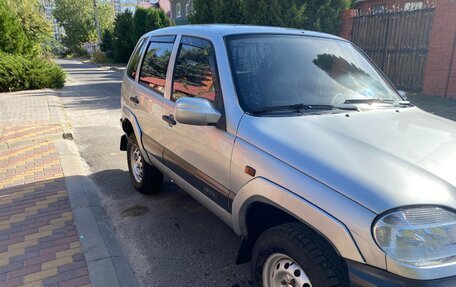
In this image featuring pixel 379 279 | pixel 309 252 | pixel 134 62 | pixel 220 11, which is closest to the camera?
pixel 379 279

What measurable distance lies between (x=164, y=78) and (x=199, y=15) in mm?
13362

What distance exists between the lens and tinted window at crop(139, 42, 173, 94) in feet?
12.0

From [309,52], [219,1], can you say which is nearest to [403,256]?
[309,52]

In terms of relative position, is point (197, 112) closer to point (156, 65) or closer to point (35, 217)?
point (156, 65)

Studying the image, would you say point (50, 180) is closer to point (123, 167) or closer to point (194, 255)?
point (123, 167)

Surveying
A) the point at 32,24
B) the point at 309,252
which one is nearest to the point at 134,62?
the point at 309,252

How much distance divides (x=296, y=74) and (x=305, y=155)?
1.02 m

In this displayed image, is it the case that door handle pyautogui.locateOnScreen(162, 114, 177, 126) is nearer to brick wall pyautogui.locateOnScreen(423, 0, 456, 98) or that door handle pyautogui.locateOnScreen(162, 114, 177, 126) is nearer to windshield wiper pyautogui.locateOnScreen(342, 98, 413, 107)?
windshield wiper pyautogui.locateOnScreen(342, 98, 413, 107)

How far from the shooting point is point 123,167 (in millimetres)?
5762

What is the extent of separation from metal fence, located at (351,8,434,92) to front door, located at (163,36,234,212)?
902 cm

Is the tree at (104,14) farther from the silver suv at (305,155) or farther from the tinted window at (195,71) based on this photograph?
the silver suv at (305,155)

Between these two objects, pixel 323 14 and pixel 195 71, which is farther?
pixel 323 14

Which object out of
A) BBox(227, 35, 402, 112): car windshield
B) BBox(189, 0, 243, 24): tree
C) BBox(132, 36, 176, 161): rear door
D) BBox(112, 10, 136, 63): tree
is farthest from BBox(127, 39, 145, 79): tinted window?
BBox(112, 10, 136, 63): tree

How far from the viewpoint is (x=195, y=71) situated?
313cm
